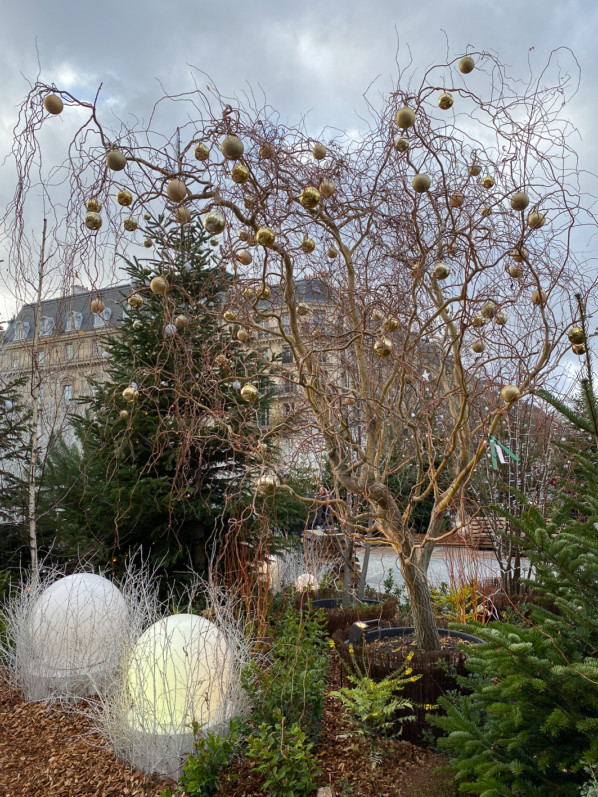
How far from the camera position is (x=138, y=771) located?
3.18 m

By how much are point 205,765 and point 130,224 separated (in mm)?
2715

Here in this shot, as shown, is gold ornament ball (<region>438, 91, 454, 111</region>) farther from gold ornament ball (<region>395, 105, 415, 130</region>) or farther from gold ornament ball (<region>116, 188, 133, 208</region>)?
gold ornament ball (<region>116, 188, 133, 208</region>)

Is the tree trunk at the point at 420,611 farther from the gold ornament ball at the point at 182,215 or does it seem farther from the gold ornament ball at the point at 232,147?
the gold ornament ball at the point at 232,147

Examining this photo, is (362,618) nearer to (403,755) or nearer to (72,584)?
(403,755)

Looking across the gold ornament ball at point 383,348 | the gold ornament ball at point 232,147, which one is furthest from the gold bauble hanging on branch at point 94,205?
the gold ornament ball at point 383,348

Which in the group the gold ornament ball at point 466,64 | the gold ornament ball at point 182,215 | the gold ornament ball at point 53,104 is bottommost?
the gold ornament ball at point 182,215

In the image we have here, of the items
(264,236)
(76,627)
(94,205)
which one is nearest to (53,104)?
(94,205)

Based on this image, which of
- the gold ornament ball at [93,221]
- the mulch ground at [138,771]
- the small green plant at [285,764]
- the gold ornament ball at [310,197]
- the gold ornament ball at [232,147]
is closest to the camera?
the gold ornament ball at [232,147]

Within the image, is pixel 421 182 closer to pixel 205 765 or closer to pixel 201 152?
pixel 201 152

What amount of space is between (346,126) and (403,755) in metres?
3.84

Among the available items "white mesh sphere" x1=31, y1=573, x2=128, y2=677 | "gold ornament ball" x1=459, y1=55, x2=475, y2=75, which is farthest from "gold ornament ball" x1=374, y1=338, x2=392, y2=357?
"white mesh sphere" x1=31, y1=573, x2=128, y2=677

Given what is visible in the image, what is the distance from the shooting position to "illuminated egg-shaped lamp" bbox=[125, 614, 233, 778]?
312cm

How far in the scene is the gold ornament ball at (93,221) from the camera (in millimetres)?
2609

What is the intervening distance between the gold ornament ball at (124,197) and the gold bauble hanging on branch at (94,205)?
97 mm
